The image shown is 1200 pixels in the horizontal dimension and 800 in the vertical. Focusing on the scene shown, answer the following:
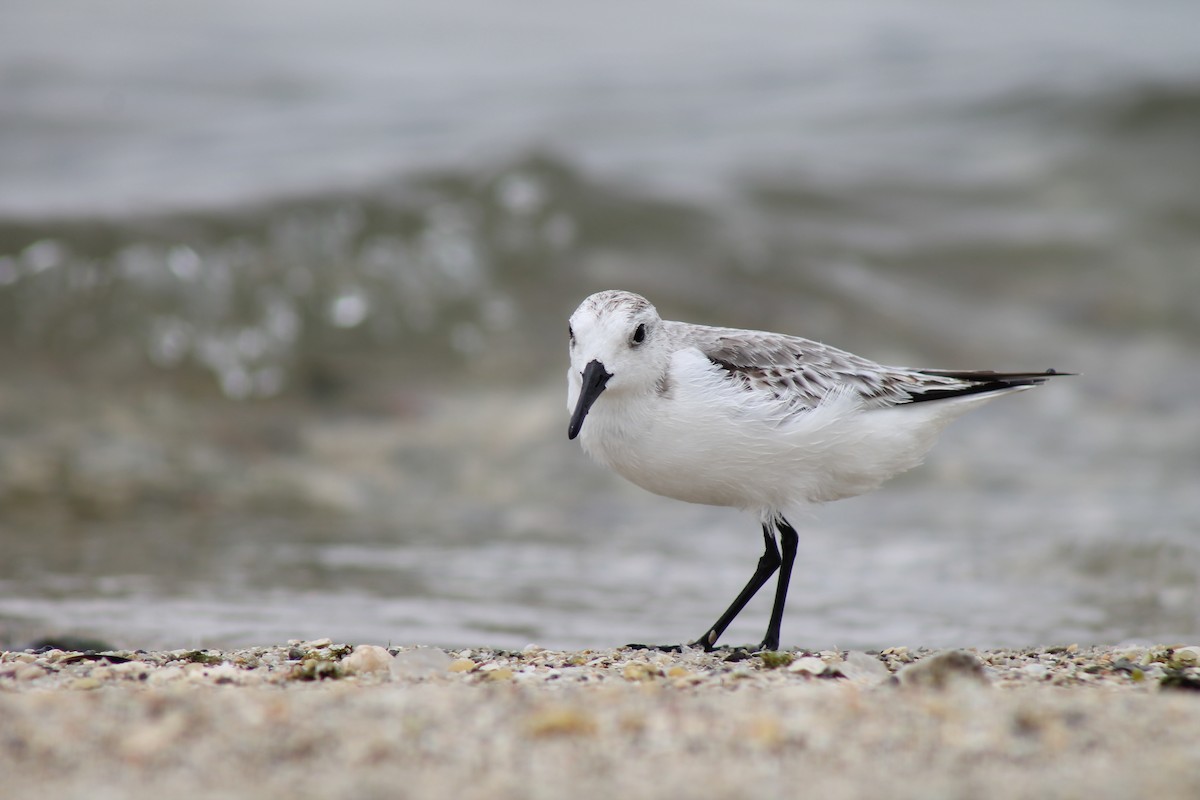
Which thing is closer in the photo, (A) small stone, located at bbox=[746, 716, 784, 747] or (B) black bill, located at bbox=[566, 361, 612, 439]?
(A) small stone, located at bbox=[746, 716, 784, 747]

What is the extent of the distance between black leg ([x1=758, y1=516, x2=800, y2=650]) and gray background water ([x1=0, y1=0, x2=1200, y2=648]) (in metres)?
1.14

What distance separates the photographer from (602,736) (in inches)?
132

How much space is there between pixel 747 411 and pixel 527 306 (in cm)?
756

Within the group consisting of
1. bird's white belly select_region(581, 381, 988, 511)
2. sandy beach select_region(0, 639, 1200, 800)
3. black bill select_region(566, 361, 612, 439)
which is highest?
black bill select_region(566, 361, 612, 439)

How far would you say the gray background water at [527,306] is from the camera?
7555mm

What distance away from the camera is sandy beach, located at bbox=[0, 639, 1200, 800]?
2992mm

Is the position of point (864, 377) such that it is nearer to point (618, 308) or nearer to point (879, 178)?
point (618, 308)

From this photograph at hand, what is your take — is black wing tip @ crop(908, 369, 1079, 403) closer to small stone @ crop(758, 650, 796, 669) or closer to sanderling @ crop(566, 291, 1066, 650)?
sanderling @ crop(566, 291, 1066, 650)

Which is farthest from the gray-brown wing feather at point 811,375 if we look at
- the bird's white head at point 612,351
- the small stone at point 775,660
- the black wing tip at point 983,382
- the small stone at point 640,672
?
the small stone at point 640,672

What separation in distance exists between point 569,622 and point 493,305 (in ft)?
19.7

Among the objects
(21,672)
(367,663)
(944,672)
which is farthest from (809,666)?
(21,672)

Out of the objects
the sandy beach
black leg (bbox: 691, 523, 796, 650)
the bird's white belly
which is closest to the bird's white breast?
the bird's white belly

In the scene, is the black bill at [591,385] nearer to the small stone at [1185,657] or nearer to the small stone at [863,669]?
the small stone at [863,669]

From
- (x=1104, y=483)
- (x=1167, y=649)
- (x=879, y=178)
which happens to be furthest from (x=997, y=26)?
(x=1167, y=649)
